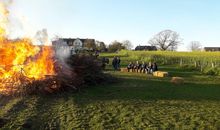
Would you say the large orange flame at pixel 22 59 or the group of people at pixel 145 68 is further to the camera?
the group of people at pixel 145 68

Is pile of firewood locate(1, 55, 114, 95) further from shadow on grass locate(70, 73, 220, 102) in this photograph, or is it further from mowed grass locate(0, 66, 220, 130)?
shadow on grass locate(70, 73, 220, 102)

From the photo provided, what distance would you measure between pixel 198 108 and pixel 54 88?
8910 millimetres

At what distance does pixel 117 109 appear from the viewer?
18.0 m

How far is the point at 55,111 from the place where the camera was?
17844 mm

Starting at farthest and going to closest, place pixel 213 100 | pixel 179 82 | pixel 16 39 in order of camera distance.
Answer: pixel 179 82
pixel 16 39
pixel 213 100

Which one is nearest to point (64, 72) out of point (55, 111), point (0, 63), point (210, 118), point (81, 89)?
point (81, 89)

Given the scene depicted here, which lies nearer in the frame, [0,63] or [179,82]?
[0,63]

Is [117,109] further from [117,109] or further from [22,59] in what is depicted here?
[22,59]

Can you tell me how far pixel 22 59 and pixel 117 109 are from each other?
32.8ft

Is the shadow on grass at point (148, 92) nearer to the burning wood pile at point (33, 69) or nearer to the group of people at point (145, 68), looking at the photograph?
the burning wood pile at point (33, 69)

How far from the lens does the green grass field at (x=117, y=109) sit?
15.2 metres

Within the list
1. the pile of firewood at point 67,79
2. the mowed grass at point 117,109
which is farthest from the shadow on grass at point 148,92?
the pile of firewood at point 67,79

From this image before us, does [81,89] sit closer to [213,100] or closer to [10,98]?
[10,98]

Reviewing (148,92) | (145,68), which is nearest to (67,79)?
(148,92)
